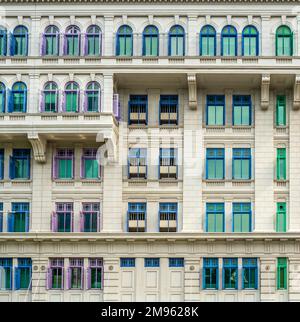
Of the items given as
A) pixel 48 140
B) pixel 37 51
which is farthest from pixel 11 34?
pixel 48 140

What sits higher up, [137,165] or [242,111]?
[242,111]

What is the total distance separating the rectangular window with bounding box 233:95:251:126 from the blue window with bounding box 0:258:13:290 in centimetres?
1107

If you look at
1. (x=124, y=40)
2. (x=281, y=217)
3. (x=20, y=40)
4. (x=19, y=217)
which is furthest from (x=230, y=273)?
(x=20, y=40)

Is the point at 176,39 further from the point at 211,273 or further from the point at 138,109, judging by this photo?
the point at 211,273

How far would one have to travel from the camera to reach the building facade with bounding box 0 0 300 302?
120ft

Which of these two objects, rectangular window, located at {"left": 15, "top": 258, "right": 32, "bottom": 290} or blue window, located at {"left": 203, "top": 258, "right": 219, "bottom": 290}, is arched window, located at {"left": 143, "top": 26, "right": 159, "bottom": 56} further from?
rectangular window, located at {"left": 15, "top": 258, "right": 32, "bottom": 290}

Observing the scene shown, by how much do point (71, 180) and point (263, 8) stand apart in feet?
35.3

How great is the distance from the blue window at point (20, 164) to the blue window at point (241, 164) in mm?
8658

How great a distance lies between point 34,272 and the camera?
3675cm

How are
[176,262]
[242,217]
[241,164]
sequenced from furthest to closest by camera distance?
[241,164] < [242,217] < [176,262]

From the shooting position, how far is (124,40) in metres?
37.6

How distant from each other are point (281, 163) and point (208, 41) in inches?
233

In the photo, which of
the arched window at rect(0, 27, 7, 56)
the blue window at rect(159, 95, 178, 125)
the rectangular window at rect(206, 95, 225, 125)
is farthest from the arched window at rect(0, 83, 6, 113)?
the rectangular window at rect(206, 95, 225, 125)

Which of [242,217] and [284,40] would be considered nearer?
[242,217]
